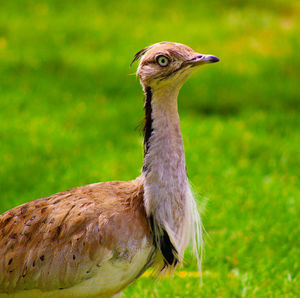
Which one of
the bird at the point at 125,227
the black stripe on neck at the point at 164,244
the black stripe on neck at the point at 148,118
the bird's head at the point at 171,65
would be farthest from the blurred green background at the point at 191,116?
the bird's head at the point at 171,65

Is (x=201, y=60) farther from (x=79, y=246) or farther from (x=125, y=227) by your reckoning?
(x=79, y=246)

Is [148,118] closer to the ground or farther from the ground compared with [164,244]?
farther from the ground

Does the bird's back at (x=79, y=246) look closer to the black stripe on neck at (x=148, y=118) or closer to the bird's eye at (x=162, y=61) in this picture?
the black stripe on neck at (x=148, y=118)

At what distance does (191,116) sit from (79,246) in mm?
3537

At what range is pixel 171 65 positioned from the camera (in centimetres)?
276

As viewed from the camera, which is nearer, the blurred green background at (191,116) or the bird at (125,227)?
the bird at (125,227)

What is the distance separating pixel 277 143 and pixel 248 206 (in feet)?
4.37

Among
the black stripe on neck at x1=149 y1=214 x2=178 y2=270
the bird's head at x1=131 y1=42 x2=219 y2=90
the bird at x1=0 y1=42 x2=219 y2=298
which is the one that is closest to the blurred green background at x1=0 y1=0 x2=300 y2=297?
the black stripe on neck at x1=149 y1=214 x2=178 y2=270

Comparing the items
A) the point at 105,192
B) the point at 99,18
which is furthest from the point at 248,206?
the point at 99,18

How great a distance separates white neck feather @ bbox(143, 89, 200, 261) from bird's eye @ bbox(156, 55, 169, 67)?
136 millimetres

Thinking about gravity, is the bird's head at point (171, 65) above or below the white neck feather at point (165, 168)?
above

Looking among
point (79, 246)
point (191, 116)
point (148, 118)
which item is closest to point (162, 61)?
point (148, 118)

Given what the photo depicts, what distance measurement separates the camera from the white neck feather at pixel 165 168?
9.27ft

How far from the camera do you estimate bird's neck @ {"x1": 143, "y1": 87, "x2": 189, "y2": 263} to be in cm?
283
